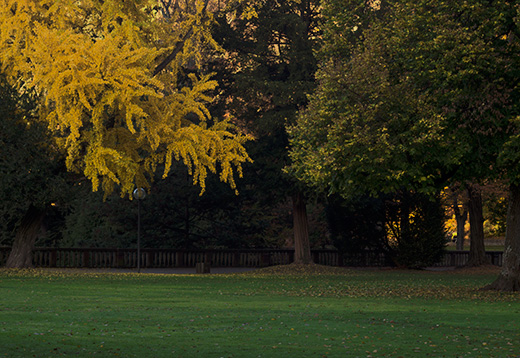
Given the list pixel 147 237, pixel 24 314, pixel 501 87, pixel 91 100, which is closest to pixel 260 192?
pixel 147 237

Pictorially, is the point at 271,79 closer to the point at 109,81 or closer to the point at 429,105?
the point at 109,81

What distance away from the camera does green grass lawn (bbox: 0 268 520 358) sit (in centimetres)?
1284

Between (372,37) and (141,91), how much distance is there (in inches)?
389

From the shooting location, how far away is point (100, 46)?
106ft

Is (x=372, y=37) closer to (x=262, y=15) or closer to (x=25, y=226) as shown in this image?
(x=262, y=15)

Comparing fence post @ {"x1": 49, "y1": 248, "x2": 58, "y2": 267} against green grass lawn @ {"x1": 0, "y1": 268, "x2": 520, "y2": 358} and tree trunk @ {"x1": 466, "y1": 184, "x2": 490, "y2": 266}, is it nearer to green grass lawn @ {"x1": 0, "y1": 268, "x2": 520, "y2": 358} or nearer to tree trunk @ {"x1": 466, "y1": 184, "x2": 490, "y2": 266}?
green grass lawn @ {"x1": 0, "y1": 268, "x2": 520, "y2": 358}

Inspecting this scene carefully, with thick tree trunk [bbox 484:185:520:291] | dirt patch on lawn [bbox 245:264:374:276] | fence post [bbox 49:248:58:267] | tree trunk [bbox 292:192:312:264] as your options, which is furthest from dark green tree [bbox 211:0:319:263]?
thick tree trunk [bbox 484:185:520:291]

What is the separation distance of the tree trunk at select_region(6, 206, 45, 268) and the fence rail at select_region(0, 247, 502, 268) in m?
2.73

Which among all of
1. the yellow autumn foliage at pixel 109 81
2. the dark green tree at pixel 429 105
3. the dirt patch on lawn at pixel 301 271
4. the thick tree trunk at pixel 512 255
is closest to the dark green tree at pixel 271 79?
the dirt patch on lawn at pixel 301 271

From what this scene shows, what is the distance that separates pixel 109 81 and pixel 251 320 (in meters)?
17.9

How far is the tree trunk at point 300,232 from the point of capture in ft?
139

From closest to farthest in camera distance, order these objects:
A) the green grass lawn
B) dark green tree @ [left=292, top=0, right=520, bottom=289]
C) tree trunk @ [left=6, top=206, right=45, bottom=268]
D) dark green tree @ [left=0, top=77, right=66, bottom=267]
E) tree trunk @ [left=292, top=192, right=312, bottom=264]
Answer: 1. the green grass lawn
2. dark green tree @ [left=292, top=0, right=520, bottom=289]
3. dark green tree @ [left=0, top=77, right=66, bottom=267]
4. tree trunk @ [left=6, top=206, right=45, bottom=268]
5. tree trunk @ [left=292, top=192, right=312, bottom=264]

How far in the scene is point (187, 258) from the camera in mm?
44812

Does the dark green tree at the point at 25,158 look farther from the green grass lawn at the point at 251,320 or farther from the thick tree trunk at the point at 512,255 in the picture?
the thick tree trunk at the point at 512,255
